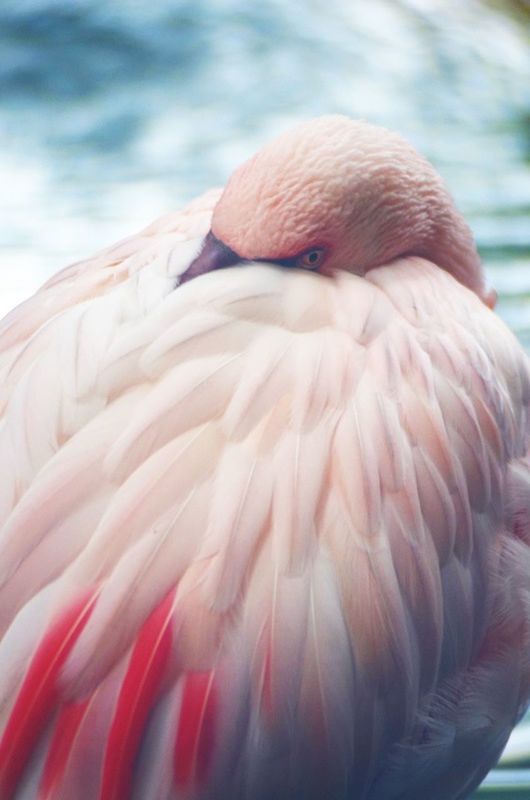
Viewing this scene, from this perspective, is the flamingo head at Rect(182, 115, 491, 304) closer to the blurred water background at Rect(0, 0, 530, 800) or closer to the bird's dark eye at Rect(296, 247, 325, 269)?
the bird's dark eye at Rect(296, 247, 325, 269)

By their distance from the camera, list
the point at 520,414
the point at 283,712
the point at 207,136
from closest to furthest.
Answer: the point at 283,712, the point at 520,414, the point at 207,136

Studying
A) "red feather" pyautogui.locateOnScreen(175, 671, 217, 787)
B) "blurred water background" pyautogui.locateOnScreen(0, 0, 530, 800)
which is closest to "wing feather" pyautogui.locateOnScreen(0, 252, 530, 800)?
"red feather" pyautogui.locateOnScreen(175, 671, 217, 787)

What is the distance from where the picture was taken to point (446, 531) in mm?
1130

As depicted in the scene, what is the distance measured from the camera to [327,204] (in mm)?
1247

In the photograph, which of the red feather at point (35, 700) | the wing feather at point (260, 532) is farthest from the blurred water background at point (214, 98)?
the red feather at point (35, 700)

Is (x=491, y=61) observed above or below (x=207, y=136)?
above

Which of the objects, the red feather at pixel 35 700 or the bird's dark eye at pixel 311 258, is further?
the bird's dark eye at pixel 311 258

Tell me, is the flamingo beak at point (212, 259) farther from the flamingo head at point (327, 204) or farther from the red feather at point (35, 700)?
the red feather at point (35, 700)

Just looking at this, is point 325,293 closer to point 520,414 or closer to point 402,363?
point 402,363

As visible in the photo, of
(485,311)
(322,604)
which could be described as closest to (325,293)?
(485,311)

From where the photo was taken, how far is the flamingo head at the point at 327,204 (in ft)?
4.03

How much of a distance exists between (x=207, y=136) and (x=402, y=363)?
63.7 inches

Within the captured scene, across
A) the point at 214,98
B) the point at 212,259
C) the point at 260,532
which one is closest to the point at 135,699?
the point at 260,532

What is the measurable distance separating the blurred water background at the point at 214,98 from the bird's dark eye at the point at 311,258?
1050 mm
